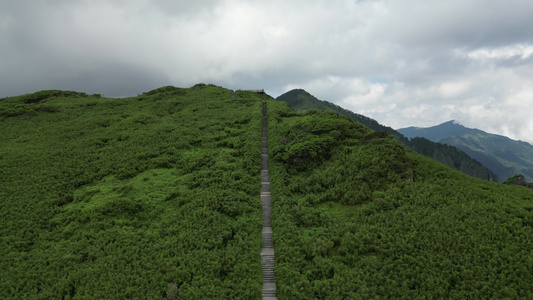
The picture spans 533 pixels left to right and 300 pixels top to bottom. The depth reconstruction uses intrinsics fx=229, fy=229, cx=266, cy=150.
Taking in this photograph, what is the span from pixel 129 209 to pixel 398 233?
66.2 feet

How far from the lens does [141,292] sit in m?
12.3

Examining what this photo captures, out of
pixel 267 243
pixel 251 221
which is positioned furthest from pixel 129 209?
pixel 267 243

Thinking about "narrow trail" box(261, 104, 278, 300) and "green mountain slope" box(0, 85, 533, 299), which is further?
"narrow trail" box(261, 104, 278, 300)

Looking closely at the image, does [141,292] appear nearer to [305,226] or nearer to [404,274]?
[305,226]

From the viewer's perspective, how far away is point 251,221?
59.0ft

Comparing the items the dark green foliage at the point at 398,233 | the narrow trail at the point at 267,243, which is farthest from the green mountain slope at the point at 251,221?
the narrow trail at the point at 267,243

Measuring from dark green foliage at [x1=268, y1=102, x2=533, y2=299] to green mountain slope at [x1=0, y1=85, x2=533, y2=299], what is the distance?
3.3 inches

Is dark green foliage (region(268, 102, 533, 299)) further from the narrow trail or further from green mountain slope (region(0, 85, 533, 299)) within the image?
the narrow trail

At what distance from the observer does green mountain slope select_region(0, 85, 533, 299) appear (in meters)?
12.7

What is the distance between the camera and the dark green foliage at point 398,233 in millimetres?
12086

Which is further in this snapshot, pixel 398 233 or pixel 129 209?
pixel 129 209

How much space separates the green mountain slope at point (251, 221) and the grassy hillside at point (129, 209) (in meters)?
0.11

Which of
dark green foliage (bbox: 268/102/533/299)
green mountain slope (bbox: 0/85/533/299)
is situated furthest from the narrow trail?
dark green foliage (bbox: 268/102/533/299)

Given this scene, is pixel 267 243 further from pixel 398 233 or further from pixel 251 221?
pixel 398 233
